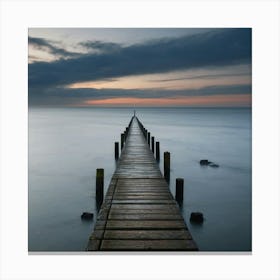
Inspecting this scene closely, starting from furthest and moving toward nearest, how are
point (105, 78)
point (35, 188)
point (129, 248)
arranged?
1. point (105, 78)
2. point (35, 188)
3. point (129, 248)

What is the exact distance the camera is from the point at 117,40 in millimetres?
5922

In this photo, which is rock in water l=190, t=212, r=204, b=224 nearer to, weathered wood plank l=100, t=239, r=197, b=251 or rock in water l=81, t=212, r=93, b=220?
rock in water l=81, t=212, r=93, b=220

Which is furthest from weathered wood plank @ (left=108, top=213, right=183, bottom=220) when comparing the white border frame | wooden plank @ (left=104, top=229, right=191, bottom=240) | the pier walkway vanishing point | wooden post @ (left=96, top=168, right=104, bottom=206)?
wooden post @ (left=96, top=168, right=104, bottom=206)

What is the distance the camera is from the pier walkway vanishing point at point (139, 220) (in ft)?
8.85

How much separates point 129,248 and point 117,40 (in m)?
4.46

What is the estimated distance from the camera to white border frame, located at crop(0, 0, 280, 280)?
3.40 meters

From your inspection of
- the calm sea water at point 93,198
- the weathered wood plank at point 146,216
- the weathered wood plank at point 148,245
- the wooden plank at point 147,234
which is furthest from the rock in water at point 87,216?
the weathered wood plank at point 148,245
